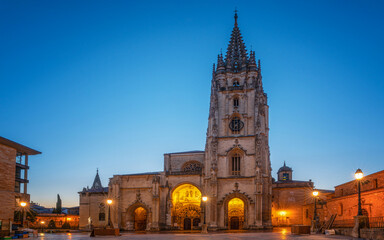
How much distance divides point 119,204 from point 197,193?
10587 mm

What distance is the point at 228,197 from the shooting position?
49.8 meters

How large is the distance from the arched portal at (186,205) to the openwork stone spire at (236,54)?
59.3 feet

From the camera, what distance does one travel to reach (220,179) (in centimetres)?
5078

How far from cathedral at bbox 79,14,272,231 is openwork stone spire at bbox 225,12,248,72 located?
22 cm

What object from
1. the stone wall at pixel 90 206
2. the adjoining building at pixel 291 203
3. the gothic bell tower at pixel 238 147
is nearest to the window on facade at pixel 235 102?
the gothic bell tower at pixel 238 147

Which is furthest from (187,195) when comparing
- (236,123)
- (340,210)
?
(340,210)

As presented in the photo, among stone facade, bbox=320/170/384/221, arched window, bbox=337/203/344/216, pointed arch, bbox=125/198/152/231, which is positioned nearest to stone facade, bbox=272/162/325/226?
stone facade, bbox=320/170/384/221

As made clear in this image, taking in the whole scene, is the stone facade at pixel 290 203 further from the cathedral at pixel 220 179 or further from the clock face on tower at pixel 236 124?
the clock face on tower at pixel 236 124

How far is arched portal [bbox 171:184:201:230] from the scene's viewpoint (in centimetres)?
5377

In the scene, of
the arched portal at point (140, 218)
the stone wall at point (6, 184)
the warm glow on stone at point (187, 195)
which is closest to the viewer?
the stone wall at point (6, 184)

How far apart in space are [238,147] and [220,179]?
4.72 meters

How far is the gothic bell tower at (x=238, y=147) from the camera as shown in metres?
49.0

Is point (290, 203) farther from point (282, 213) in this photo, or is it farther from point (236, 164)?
point (236, 164)

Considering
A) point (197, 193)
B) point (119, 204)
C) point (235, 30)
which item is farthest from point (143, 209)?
point (235, 30)
